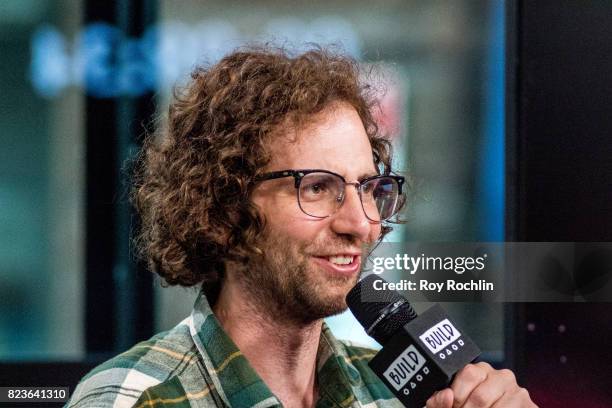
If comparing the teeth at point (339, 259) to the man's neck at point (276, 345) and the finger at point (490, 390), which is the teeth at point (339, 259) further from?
the finger at point (490, 390)

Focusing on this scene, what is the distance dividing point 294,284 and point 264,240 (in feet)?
0.35

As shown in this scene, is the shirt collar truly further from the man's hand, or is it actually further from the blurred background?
the blurred background

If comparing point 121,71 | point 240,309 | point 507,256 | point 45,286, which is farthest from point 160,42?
point 240,309

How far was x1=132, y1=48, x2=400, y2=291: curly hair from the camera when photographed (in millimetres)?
1730

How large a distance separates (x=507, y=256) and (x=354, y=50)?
771 mm

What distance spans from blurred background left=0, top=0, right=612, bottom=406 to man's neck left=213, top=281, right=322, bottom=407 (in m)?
1.22

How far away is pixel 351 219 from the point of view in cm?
160

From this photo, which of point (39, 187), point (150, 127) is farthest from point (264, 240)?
point (39, 187)

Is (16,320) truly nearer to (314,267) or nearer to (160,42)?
(160,42)

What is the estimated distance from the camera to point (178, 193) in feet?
6.15

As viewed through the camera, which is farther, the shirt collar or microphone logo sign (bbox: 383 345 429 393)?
the shirt collar

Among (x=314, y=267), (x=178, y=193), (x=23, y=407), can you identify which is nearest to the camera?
(x=314, y=267)

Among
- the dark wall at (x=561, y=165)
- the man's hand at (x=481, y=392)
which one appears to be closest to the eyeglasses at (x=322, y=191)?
the man's hand at (x=481, y=392)

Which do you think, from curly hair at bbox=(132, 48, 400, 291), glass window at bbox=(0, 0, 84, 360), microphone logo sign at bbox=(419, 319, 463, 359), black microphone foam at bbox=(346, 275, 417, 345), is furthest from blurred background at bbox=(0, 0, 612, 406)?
microphone logo sign at bbox=(419, 319, 463, 359)
